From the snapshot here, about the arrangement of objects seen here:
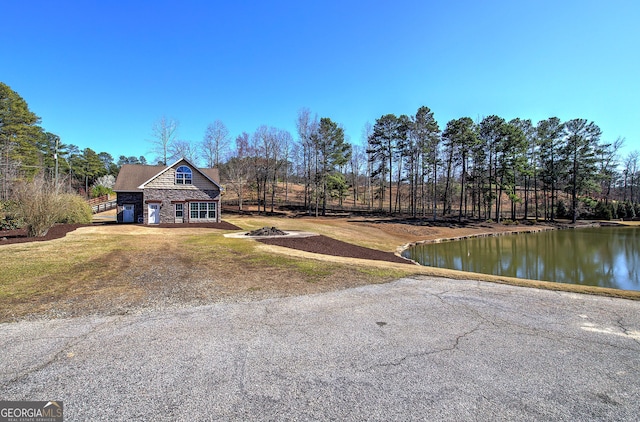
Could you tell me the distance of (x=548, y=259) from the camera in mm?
17375

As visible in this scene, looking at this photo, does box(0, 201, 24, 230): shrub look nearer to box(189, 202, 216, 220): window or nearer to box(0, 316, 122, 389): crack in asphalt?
box(189, 202, 216, 220): window

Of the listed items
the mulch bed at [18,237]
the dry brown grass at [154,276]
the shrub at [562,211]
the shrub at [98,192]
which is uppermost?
the shrub at [98,192]

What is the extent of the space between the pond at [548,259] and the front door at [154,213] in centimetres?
1986

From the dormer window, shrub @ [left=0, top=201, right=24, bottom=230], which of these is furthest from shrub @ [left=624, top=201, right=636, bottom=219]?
shrub @ [left=0, top=201, right=24, bottom=230]

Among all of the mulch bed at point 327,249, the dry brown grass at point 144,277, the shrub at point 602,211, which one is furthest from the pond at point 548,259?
the shrub at point 602,211

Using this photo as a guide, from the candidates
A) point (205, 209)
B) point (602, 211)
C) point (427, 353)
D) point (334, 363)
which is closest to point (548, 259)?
point (427, 353)

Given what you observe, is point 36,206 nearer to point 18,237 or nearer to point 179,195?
point 18,237

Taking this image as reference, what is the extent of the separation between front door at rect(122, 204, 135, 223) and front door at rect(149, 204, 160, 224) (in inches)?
201

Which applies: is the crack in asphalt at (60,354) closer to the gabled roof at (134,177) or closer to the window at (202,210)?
the window at (202,210)

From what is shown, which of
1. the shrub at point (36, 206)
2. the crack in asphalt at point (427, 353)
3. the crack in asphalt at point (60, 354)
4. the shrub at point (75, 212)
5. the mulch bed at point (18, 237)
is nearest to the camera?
the crack in asphalt at point (60, 354)

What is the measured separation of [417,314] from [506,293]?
9.63ft

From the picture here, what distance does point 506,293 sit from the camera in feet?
22.9

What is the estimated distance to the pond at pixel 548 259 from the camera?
12.7m

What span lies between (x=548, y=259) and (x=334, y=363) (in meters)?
18.9
